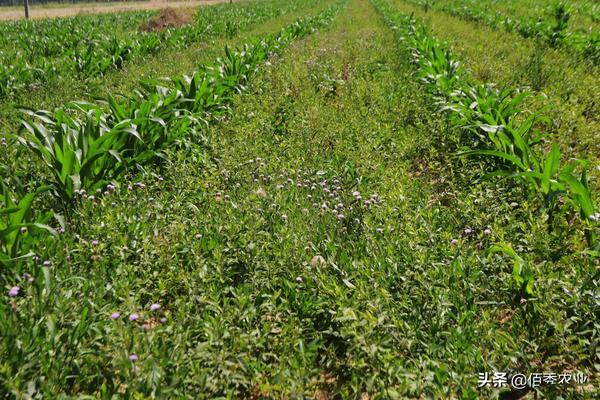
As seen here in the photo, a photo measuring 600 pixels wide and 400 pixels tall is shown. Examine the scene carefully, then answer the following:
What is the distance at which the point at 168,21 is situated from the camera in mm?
18781

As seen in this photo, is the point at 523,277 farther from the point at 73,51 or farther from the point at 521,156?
the point at 73,51

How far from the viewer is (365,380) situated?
1943 mm

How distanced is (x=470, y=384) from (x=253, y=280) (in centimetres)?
131

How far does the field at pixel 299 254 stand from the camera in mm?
1926

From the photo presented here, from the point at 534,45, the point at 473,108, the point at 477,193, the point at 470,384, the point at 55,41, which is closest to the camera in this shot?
the point at 470,384

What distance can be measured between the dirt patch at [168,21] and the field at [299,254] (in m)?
13.9

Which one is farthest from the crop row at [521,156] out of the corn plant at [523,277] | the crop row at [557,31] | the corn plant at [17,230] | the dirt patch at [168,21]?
the dirt patch at [168,21]

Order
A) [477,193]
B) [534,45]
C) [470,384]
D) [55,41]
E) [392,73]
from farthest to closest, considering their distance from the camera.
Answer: [55,41], [534,45], [392,73], [477,193], [470,384]

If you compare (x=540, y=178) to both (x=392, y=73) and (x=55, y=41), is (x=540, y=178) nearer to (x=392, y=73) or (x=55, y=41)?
(x=392, y=73)

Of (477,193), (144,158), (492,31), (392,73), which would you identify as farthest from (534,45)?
(144,158)

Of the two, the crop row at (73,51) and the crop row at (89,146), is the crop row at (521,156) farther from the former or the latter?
the crop row at (73,51)

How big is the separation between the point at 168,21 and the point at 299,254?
62.9ft

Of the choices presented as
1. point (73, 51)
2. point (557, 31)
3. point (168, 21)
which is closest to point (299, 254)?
point (73, 51)

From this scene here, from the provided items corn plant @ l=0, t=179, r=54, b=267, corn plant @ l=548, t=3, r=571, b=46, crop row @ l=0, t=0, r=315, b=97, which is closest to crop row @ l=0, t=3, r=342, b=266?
corn plant @ l=0, t=179, r=54, b=267
